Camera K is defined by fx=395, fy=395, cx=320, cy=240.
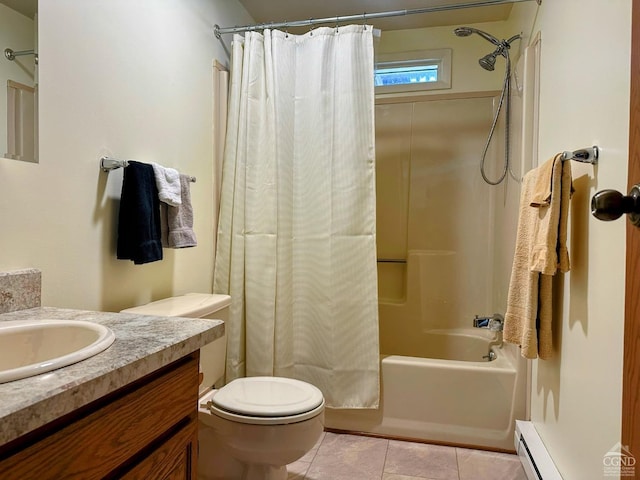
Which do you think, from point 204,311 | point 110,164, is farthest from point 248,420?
point 110,164

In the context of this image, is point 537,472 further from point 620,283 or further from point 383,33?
point 383,33

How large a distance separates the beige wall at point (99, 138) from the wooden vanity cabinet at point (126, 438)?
60cm

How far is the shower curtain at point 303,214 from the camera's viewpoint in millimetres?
1929

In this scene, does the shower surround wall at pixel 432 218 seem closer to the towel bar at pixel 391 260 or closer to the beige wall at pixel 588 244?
the towel bar at pixel 391 260

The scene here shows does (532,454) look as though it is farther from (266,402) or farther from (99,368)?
(99,368)

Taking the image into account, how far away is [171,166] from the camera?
1.71 m

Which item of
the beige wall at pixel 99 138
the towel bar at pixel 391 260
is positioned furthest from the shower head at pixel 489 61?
the beige wall at pixel 99 138

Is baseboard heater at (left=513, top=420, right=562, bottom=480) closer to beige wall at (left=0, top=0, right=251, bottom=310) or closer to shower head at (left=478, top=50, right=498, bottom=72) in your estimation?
beige wall at (left=0, top=0, right=251, bottom=310)

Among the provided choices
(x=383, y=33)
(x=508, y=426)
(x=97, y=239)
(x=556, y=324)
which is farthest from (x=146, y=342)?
(x=383, y=33)

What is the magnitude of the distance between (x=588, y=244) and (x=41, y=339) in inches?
59.1

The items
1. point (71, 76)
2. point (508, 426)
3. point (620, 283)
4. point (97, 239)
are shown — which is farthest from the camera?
point (508, 426)

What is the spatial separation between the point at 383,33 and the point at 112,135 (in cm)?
205

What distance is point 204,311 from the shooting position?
1.53 m

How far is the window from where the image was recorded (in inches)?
102
